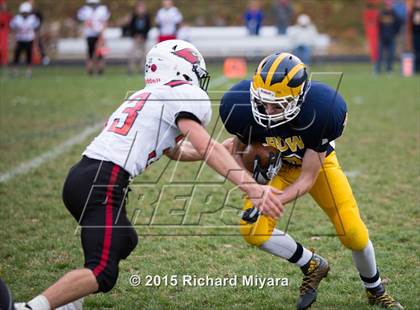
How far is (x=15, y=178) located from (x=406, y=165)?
385 centimetres

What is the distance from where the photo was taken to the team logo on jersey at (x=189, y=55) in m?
3.59

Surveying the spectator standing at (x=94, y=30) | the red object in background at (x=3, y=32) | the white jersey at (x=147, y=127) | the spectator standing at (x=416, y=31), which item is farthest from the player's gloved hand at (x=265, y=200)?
the red object in background at (x=3, y=32)

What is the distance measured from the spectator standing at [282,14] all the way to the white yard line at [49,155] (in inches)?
425

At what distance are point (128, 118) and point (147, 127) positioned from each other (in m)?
0.12

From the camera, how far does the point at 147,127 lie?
350 centimetres

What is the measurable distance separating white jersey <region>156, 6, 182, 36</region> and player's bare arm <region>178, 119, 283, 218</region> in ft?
44.8

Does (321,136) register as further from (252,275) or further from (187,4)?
(187,4)

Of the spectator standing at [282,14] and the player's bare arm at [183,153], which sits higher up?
the player's bare arm at [183,153]

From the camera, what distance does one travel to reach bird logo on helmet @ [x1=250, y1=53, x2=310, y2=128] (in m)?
3.63

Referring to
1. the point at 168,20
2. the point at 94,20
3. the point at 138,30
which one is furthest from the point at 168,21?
the point at 94,20

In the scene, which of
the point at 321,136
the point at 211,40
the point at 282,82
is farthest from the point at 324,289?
the point at 211,40

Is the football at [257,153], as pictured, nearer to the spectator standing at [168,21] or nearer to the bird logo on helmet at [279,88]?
the bird logo on helmet at [279,88]

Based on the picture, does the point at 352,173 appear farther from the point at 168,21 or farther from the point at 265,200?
the point at 168,21

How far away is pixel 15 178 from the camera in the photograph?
6875 mm
